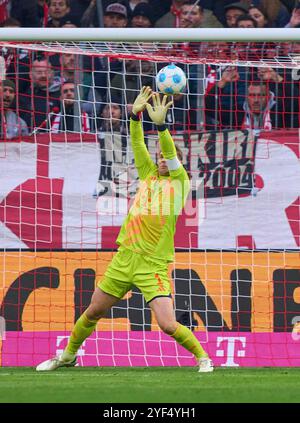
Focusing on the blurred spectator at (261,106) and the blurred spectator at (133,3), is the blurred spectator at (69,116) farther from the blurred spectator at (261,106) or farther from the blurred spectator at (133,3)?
the blurred spectator at (133,3)

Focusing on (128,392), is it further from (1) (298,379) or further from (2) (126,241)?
(2) (126,241)

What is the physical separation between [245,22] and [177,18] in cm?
106

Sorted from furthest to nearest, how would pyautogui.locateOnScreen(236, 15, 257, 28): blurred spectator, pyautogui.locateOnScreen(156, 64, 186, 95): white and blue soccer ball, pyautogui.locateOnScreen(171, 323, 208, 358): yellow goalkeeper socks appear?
Result: pyautogui.locateOnScreen(236, 15, 257, 28): blurred spectator
pyautogui.locateOnScreen(156, 64, 186, 95): white and blue soccer ball
pyautogui.locateOnScreen(171, 323, 208, 358): yellow goalkeeper socks

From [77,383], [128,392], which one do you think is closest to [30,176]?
[77,383]

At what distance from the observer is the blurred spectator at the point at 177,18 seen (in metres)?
15.0

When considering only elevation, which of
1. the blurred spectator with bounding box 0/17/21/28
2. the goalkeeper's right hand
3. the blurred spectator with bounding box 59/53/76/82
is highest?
the blurred spectator with bounding box 0/17/21/28

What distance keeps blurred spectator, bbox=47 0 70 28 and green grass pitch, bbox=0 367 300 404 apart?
19.6 ft

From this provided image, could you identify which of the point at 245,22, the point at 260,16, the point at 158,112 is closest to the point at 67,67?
the point at 245,22

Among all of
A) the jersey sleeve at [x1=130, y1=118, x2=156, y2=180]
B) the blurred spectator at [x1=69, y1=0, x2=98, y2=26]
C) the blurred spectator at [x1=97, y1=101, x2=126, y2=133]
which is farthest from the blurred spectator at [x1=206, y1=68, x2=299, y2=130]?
the blurred spectator at [x1=69, y1=0, x2=98, y2=26]

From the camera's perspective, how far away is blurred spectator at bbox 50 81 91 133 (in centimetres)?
1298

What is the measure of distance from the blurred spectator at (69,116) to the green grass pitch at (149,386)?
3.30 metres

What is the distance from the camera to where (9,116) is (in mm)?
13078

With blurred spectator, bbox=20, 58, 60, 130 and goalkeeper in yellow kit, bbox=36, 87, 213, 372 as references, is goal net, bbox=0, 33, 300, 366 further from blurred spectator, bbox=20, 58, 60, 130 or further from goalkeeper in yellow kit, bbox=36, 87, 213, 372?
goalkeeper in yellow kit, bbox=36, 87, 213, 372

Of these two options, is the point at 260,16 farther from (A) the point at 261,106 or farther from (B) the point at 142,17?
(A) the point at 261,106
